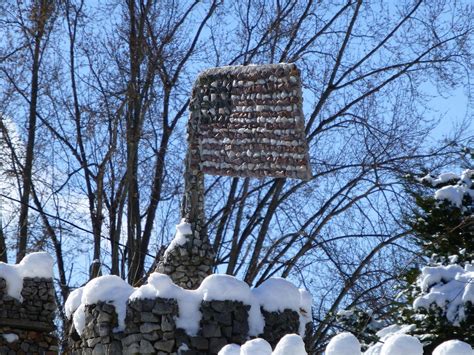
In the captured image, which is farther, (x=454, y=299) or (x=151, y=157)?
(x=151, y=157)

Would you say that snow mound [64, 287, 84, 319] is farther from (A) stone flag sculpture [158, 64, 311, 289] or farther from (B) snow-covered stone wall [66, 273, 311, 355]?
(A) stone flag sculpture [158, 64, 311, 289]

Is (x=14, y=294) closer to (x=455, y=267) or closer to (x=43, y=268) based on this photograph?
(x=43, y=268)

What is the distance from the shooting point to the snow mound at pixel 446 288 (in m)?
11.7

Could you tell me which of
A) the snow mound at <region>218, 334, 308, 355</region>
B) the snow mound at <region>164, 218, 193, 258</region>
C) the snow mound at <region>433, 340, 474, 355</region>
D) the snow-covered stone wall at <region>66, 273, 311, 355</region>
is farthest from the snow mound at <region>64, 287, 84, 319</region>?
the snow mound at <region>433, 340, 474, 355</region>

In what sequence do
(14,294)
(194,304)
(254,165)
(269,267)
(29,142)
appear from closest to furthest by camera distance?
(194,304), (254,165), (14,294), (269,267), (29,142)

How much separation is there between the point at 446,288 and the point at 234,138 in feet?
7.78

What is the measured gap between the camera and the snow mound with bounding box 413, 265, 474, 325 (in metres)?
11.7

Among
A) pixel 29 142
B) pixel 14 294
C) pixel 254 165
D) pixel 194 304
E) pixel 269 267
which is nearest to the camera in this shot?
pixel 194 304

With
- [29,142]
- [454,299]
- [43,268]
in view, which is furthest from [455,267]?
[29,142]

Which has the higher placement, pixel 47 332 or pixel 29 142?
pixel 29 142

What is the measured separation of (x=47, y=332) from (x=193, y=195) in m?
3.05

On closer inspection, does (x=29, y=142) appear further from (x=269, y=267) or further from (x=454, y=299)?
(x=454, y=299)

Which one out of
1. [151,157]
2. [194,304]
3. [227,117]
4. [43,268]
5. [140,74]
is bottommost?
[194,304]

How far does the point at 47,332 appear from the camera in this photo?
45.2 ft
